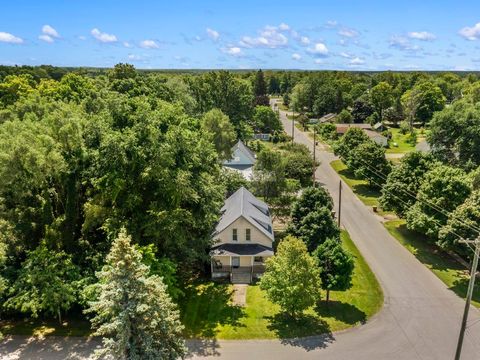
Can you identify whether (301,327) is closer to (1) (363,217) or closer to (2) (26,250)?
(2) (26,250)

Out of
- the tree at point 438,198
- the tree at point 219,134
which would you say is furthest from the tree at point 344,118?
the tree at point 438,198

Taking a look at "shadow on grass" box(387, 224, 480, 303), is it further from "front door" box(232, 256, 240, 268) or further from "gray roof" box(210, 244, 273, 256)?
"front door" box(232, 256, 240, 268)

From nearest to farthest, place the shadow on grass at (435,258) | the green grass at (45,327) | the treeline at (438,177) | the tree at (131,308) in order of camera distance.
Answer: the tree at (131,308) < the green grass at (45,327) < the shadow on grass at (435,258) < the treeline at (438,177)

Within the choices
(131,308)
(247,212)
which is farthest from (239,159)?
(131,308)

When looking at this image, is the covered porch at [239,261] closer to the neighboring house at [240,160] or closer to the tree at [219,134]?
the tree at [219,134]

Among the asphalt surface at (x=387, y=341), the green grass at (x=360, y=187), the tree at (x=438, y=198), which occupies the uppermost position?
the tree at (x=438, y=198)

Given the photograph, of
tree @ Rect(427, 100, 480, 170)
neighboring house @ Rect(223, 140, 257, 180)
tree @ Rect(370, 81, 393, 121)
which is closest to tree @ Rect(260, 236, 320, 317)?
neighboring house @ Rect(223, 140, 257, 180)

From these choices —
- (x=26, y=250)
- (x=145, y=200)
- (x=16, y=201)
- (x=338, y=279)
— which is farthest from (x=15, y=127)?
(x=338, y=279)
